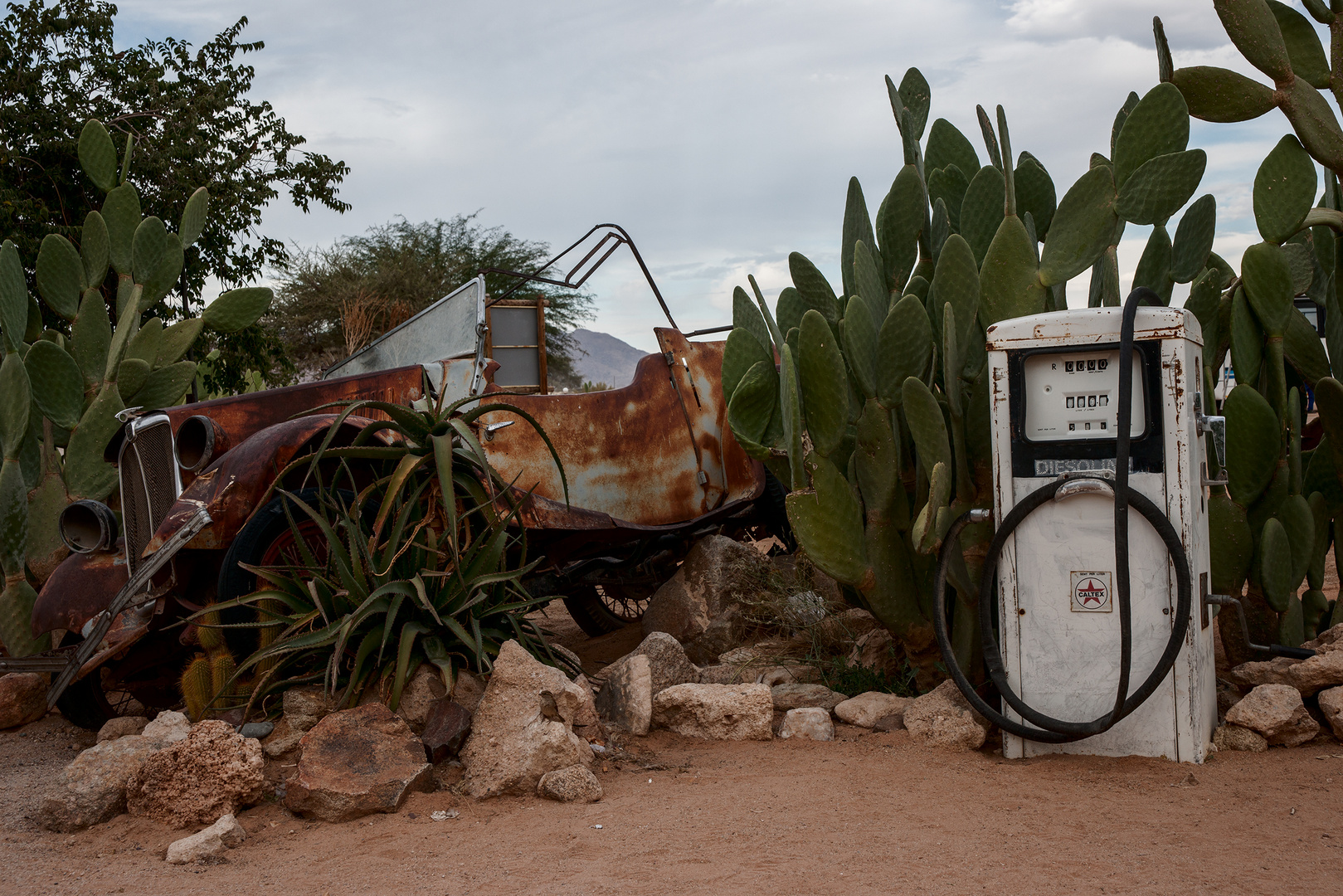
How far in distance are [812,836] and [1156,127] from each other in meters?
2.98

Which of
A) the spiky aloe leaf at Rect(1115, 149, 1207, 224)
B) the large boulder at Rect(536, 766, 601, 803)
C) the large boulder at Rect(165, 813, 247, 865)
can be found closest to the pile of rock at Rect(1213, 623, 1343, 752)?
the spiky aloe leaf at Rect(1115, 149, 1207, 224)

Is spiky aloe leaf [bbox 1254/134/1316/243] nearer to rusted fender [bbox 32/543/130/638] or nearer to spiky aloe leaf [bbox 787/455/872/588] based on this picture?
spiky aloe leaf [bbox 787/455/872/588]

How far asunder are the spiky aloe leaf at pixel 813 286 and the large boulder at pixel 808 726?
1.65 m

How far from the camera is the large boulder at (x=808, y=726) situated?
12.6 ft

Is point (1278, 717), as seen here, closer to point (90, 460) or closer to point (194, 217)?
point (90, 460)

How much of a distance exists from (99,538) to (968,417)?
3692mm

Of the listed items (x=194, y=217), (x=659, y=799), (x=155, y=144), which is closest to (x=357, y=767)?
(x=659, y=799)

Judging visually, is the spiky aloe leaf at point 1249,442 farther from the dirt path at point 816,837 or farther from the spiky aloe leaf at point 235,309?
the spiky aloe leaf at point 235,309

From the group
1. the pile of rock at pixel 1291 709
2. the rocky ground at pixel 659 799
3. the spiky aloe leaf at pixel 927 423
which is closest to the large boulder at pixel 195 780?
the rocky ground at pixel 659 799

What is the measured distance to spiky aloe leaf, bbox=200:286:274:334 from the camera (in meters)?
6.66

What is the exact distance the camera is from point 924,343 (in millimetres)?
3756

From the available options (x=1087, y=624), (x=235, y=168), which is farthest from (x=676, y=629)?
(x=235, y=168)

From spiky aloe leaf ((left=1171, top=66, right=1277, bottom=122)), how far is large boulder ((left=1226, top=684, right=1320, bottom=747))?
228 centimetres

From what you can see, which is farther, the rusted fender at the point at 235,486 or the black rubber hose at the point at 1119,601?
the rusted fender at the point at 235,486
